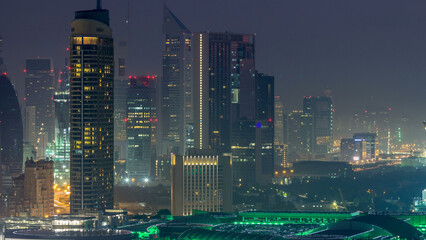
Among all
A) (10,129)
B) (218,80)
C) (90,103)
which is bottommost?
→ (10,129)

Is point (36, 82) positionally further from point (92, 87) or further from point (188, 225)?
point (188, 225)

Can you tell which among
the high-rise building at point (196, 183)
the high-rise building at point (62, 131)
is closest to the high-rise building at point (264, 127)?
the high-rise building at point (62, 131)

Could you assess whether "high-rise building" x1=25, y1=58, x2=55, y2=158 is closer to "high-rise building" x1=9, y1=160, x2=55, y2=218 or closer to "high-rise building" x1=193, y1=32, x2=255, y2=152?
"high-rise building" x1=193, y1=32, x2=255, y2=152

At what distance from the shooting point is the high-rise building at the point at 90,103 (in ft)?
323

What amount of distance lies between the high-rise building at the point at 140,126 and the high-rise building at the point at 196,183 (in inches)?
1913

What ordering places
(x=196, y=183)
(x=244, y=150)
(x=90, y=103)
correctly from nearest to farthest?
(x=90, y=103)
(x=196, y=183)
(x=244, y=150)

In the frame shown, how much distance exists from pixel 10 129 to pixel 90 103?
1431 inches

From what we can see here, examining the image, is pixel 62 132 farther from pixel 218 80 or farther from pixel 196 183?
pixel 196 183

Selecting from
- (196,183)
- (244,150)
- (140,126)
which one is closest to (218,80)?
(244,150)

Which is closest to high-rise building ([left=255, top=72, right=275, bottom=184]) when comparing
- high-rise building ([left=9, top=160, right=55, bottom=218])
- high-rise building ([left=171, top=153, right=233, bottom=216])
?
high-rise building ([left=171, top=153, right=233, bottom=216])

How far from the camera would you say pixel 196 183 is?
105 meters

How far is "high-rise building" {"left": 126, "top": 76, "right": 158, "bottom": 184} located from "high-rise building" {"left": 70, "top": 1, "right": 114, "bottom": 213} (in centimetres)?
5495

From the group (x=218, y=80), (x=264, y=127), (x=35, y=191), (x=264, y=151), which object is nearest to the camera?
(x=35, y=191)

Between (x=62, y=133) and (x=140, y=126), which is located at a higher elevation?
(x=140, y=126)
